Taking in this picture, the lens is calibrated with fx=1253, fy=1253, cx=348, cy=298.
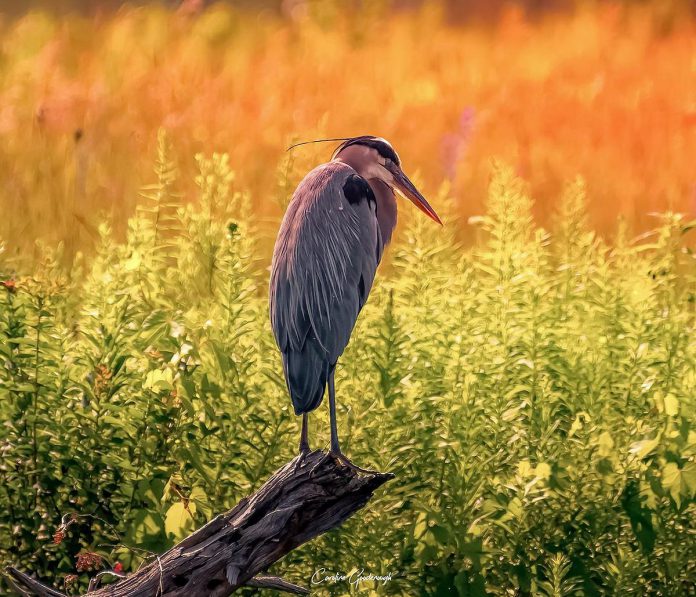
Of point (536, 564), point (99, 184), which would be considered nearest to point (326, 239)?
point (536, 564)

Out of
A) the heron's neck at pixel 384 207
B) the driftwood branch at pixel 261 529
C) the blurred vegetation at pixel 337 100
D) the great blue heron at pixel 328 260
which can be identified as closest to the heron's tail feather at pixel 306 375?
the great blue heron at pixel 328 260

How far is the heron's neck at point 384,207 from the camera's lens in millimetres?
3105

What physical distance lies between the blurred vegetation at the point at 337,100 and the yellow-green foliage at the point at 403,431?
0.64m

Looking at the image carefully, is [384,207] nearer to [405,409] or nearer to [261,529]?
[405,409]

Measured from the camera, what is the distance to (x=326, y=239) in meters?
2.89

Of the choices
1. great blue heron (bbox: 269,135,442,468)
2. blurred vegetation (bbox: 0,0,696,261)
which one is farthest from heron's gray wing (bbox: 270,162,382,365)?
blurred vegetation (bbox: 0,0,696,261)

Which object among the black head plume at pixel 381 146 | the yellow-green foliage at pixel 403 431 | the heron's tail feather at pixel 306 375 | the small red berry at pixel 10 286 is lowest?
the yellow-green foliage at pixel 403 431

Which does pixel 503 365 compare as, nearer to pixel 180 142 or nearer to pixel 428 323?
pixel 428 323

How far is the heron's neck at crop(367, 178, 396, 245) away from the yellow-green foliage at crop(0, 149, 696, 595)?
19cm

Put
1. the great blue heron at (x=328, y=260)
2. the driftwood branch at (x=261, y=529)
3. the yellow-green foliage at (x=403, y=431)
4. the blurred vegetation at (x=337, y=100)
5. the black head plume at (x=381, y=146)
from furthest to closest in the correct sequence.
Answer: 1. the blurred vegetation at (x=337, y=100)
2. the yellow-green foliage at (x=403, y=431)
3. the black head plume at (x=381, y=146)
4. the great blue heron at (x=328, y=260)
5. the driftwood branch at (x=261, y=529)

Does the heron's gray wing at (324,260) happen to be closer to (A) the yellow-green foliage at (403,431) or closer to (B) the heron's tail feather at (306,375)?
(B) the heron's tail feather at (306,375)

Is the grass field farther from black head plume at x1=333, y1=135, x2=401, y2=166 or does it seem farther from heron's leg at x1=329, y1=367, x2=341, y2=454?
black head plume at x1=333, y1=135, x2=401, y2=166

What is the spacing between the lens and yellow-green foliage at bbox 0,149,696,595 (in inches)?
122

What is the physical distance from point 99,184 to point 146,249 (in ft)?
5.94
